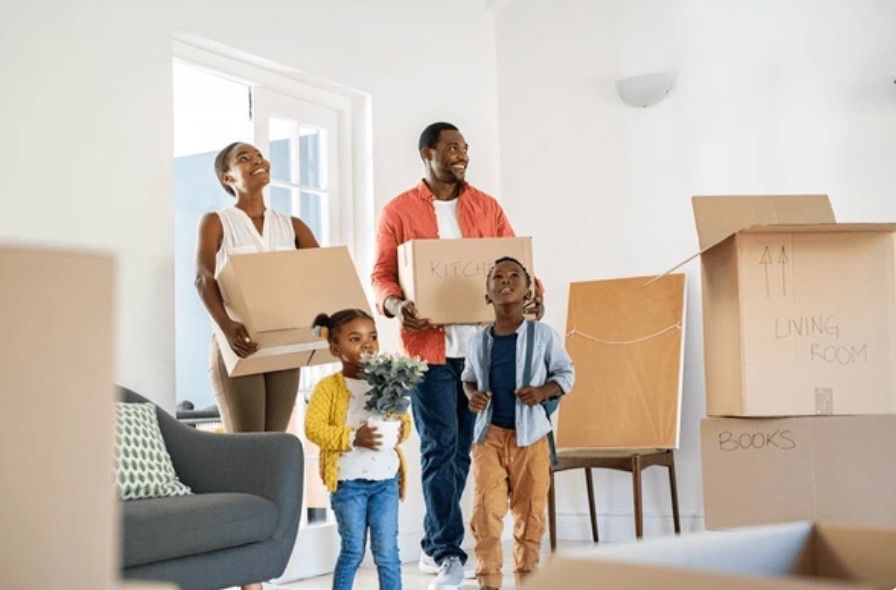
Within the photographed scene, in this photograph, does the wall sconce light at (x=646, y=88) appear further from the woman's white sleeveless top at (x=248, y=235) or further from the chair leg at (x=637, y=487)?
the woman's white sleeveless top at (x=248, y=235)

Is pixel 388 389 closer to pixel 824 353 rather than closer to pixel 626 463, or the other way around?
pixel 824 353

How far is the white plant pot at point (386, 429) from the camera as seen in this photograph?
3.03 metres

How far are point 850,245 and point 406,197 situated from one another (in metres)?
1.91

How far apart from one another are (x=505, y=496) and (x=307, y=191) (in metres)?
1.58

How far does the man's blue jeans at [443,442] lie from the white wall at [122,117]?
735mm

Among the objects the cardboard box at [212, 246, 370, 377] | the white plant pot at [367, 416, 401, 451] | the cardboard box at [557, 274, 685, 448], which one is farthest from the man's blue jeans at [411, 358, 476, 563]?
the cardboard box at [557, 274, 685, 448]

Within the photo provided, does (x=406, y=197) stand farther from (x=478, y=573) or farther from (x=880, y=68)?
(x=880, y=68)

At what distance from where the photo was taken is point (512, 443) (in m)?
3.53

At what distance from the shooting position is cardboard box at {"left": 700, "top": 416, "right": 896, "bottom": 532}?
2410 millimetres

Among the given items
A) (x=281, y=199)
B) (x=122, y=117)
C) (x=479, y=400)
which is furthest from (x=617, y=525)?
(x=122, y=117)

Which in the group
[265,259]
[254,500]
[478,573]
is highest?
[265,259]

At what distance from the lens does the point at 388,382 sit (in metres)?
3.04

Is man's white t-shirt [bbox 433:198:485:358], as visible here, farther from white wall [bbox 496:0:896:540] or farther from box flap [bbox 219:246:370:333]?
white wall [bbox 496:0:896:540]

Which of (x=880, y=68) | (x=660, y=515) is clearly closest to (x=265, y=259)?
(x=660, y=515)
